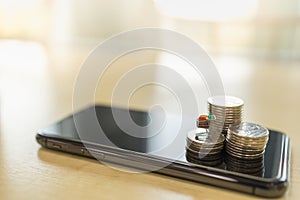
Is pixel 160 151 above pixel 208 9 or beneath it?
beneath

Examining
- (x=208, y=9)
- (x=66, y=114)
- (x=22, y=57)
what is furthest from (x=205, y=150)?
(x=208, y=9)

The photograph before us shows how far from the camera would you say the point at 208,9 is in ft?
5.45

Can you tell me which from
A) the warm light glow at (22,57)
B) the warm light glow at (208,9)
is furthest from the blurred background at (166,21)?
the warm light glow at (22,57)

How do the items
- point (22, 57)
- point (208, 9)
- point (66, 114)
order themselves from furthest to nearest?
point (208, 9)
point (22, 57)
point (66, 114)

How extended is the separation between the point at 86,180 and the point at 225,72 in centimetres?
68

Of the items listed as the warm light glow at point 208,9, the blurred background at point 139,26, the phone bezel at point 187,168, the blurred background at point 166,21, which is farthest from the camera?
the warm light glow at point 208,9

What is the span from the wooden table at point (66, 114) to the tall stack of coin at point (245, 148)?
37 mm

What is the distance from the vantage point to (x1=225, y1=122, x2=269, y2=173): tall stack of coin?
39 cm

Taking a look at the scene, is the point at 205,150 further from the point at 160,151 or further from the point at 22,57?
the point at 22,57

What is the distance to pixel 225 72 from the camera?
1.00 metres

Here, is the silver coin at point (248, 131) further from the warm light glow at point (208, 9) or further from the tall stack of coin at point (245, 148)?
the warm light glow at point (208, 9)

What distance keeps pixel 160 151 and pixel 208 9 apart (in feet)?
4.41

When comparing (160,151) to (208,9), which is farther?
(208,9)

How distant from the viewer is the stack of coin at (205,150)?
0.39m
